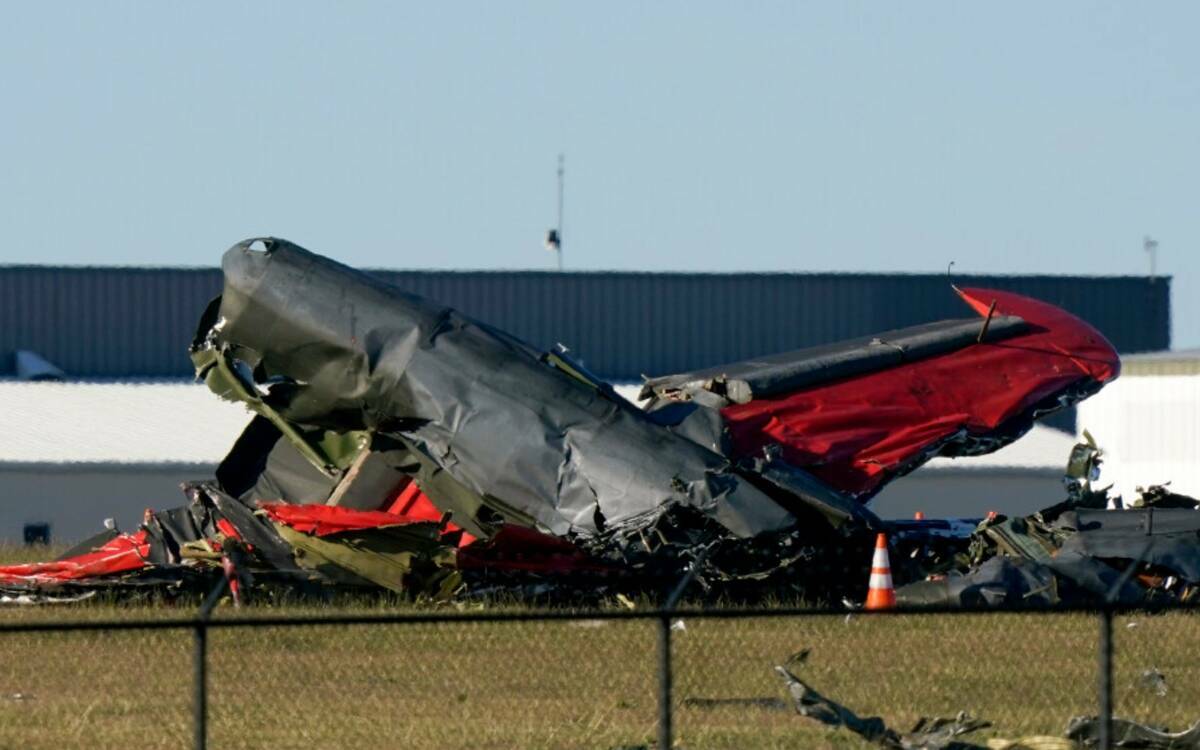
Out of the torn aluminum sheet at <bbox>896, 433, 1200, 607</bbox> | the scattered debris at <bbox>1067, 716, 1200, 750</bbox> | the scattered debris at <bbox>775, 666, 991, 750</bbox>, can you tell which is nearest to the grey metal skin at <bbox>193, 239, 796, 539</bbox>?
the torn aluminum sheet at <bbox>896, 433, 1200, 607</bbox>

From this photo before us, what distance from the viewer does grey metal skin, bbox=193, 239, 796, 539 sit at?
18.7 m

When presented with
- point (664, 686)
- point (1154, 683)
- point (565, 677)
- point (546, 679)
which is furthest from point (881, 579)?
point (664, 686)

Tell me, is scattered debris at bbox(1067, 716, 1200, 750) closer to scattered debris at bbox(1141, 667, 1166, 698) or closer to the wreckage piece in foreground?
scattered debris at bbox(1141, 667, 1166, 698)

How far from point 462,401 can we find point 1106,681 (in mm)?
9270

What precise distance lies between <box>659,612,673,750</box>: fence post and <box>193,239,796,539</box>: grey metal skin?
729 centimetres

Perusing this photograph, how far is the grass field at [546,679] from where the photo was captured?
1307 cm

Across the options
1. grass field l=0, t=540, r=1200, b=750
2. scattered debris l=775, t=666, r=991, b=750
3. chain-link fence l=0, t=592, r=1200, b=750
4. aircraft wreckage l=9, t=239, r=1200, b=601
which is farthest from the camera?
aircraft wreckage l=9, t=239, r=1200, b=601

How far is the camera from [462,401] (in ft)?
64.3

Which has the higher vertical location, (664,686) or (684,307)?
(664,686)

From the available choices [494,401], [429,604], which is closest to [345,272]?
[494,401]

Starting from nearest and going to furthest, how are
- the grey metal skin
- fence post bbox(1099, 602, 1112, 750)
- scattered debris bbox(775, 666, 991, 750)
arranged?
fence post bbox(1099, 602, 1112, 750) < scattered debris bbox(775, 666, 991, 750) < the grey metal skin

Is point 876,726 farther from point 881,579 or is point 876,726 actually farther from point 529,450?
point 529,450

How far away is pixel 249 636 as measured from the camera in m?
17.5

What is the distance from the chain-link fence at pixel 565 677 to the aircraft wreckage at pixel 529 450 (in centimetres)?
67
